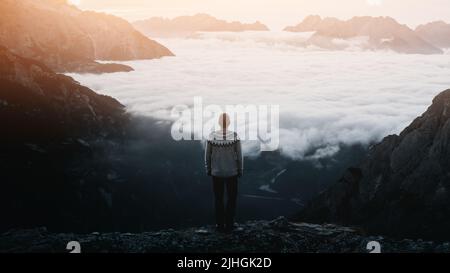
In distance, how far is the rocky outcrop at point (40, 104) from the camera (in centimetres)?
12701

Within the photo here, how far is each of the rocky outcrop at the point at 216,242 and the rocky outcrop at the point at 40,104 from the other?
114 metres

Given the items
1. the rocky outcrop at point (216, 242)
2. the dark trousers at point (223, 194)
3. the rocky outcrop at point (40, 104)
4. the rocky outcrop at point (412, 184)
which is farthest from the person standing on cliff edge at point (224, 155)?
the rocky outcrop at point (40, 104)

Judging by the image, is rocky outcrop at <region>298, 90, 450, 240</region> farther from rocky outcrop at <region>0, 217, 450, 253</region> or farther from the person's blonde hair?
the person's blonde hair

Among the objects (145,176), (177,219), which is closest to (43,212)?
(177,219)

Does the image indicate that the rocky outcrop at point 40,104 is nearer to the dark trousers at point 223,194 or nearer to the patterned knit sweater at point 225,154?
the dark trousers at point 223,194

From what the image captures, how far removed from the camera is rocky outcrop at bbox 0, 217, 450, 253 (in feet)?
51.4

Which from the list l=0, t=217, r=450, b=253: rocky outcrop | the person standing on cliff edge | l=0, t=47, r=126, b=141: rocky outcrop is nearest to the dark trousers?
the person standing on cliff edge

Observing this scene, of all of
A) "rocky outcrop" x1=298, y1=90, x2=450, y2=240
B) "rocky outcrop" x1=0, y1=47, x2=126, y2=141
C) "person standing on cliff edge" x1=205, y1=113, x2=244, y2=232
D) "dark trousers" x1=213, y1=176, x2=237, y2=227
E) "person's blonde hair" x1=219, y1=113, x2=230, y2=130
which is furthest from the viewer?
"rocky outcrop" x1=0, y1=47, x2=126, y2=141

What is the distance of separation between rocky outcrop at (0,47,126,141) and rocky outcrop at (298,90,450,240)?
105993 millimetres

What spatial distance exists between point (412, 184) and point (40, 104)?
13012 centimetres

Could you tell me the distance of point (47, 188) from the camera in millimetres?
126062

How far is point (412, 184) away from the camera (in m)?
30.0

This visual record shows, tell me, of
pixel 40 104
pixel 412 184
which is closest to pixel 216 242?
pixel 412 184
